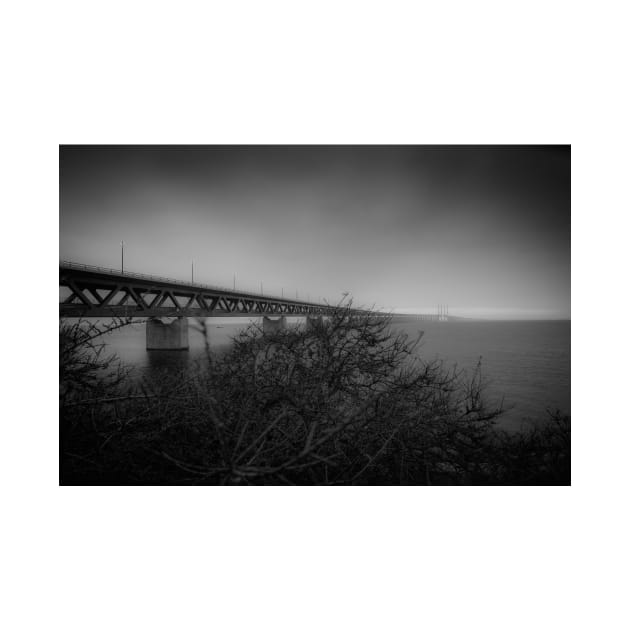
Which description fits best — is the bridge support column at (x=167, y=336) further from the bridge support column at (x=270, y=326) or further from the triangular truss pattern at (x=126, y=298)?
the bridge support column at (x=270, y=326)

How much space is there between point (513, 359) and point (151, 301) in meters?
11.2

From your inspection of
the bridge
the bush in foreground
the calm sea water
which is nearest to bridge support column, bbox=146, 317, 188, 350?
the bridge

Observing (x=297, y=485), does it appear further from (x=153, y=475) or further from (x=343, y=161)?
(x=343, y=161)

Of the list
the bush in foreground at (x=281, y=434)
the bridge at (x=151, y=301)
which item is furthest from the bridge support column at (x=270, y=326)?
the bush in foreground at (x=281, y=434)

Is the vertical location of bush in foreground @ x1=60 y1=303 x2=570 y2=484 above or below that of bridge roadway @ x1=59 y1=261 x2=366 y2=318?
below

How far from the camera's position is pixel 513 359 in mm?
8797

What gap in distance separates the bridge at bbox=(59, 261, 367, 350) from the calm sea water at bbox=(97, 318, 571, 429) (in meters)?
0.55

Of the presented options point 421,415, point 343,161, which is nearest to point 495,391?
point 421,415

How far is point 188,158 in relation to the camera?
330 cm

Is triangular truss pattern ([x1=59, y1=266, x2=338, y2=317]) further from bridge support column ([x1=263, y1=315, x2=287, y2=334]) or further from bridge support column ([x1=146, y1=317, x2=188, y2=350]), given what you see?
bridge support column ([x1=146, y1=317, x2=188, y2=350])

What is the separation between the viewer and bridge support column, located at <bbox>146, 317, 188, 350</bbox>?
1124 centimetres

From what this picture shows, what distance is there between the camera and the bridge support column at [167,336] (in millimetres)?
11242

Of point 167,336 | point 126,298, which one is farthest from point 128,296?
point 167,336

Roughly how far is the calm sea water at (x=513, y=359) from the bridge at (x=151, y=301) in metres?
0.55
